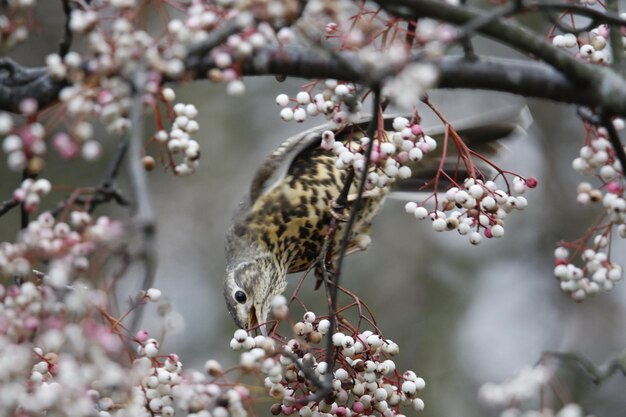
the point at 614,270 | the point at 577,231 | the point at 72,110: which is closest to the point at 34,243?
the point at 72,110

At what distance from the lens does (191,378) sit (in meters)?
2.01

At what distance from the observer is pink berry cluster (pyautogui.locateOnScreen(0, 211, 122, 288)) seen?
159 centimetres

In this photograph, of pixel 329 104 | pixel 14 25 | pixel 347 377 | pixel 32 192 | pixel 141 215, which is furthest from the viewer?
pixel 347 377

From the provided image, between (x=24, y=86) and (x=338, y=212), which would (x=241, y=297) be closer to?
(x=338, y=212)

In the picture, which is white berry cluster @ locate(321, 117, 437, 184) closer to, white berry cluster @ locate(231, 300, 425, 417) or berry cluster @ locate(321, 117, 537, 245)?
berry cluster @ locate(321, 117, 537, 245)

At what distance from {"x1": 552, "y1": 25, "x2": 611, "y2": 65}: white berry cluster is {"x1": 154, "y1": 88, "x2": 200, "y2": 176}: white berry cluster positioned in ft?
3.35

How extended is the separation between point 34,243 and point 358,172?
109cm

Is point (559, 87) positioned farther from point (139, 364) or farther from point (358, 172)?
point (139, 364)

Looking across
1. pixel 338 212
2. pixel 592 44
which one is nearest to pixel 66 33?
pixel 592 44

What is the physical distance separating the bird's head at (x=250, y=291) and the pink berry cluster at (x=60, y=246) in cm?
220

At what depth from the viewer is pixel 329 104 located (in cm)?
253

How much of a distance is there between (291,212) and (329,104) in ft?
5.23

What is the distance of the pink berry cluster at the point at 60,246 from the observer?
159cm

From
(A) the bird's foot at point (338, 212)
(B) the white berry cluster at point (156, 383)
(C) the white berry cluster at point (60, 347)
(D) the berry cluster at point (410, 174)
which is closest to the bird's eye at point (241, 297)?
(A) the bird's foot at point (338, 212)
